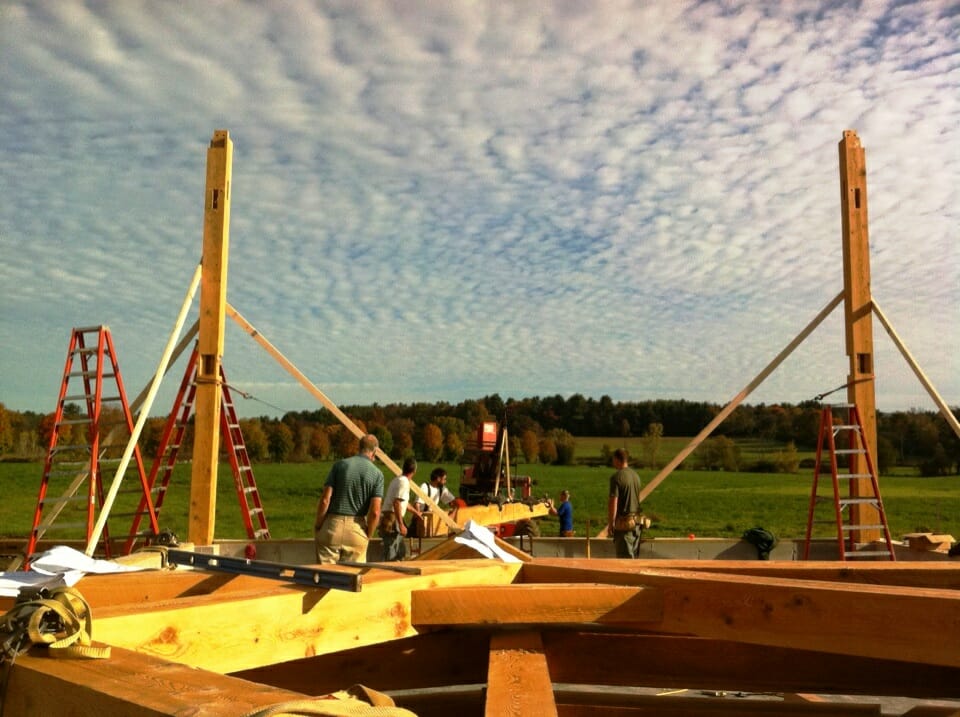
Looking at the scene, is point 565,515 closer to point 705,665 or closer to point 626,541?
point 626,541

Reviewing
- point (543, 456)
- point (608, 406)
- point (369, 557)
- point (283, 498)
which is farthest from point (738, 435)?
point (369, 557)

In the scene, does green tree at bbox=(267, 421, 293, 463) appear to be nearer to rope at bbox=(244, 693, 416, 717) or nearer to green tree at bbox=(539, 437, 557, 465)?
green tree at bbox=(539, 437, 557, 465)

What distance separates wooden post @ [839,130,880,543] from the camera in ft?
31.9

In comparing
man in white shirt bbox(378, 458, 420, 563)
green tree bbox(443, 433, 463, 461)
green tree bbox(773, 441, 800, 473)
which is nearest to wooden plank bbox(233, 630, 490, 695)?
man in white shirt bbox(378, 458, 420, 563)

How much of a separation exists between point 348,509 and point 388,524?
2106 millimetres

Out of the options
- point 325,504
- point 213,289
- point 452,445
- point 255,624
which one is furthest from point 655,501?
point 255,624

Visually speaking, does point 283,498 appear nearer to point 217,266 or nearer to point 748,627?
point 217,266

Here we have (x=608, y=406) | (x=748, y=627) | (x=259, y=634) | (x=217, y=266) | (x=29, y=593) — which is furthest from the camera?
(x=608, y=406)

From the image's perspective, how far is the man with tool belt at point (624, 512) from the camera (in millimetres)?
9445

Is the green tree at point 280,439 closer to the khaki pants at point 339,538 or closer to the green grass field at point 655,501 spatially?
the green grass field at point 655,501

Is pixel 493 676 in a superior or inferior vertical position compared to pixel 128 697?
inferior

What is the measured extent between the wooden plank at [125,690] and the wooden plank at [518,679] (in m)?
0.78

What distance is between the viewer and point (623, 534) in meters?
9.52

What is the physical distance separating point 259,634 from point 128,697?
3.06ft
